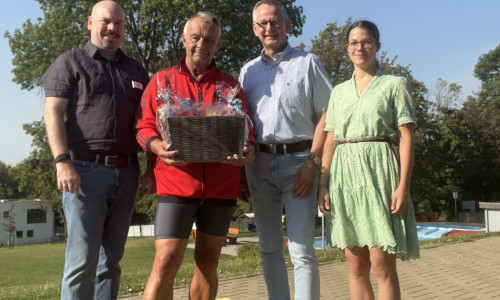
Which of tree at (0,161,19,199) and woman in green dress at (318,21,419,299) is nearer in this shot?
woman in green dress at (318,21,419,299)

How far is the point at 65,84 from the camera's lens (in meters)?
3.57

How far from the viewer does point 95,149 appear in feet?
11.9

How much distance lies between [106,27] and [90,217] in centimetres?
139

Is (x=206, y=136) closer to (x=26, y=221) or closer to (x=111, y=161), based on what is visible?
(x=111, y=161)

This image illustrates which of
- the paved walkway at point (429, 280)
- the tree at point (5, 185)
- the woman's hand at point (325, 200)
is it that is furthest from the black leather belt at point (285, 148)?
the tree at point (5, 185)

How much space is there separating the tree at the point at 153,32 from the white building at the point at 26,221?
138 feet

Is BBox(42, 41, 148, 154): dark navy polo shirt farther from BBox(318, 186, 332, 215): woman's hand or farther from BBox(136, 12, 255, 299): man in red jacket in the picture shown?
BBox(318, 186, 332, 215): woman's hand

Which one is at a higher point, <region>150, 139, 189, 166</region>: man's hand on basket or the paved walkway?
<region>150, 139, 189, 166</region>: man's hand on basket

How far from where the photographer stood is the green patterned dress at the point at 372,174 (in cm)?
352

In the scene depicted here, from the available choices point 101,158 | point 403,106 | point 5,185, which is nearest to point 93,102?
point 101,158

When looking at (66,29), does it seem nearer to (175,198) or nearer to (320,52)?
(320,52)

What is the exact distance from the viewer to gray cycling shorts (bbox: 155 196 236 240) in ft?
11.2

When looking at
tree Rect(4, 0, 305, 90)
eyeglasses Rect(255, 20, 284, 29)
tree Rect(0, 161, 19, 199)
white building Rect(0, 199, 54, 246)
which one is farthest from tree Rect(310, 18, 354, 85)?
tree Rect(0, 161, 19, 199)

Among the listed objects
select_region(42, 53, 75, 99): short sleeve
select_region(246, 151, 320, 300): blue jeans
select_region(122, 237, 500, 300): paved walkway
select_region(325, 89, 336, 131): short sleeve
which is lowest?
select_region(122, 237, 500, 300): paved walkway
